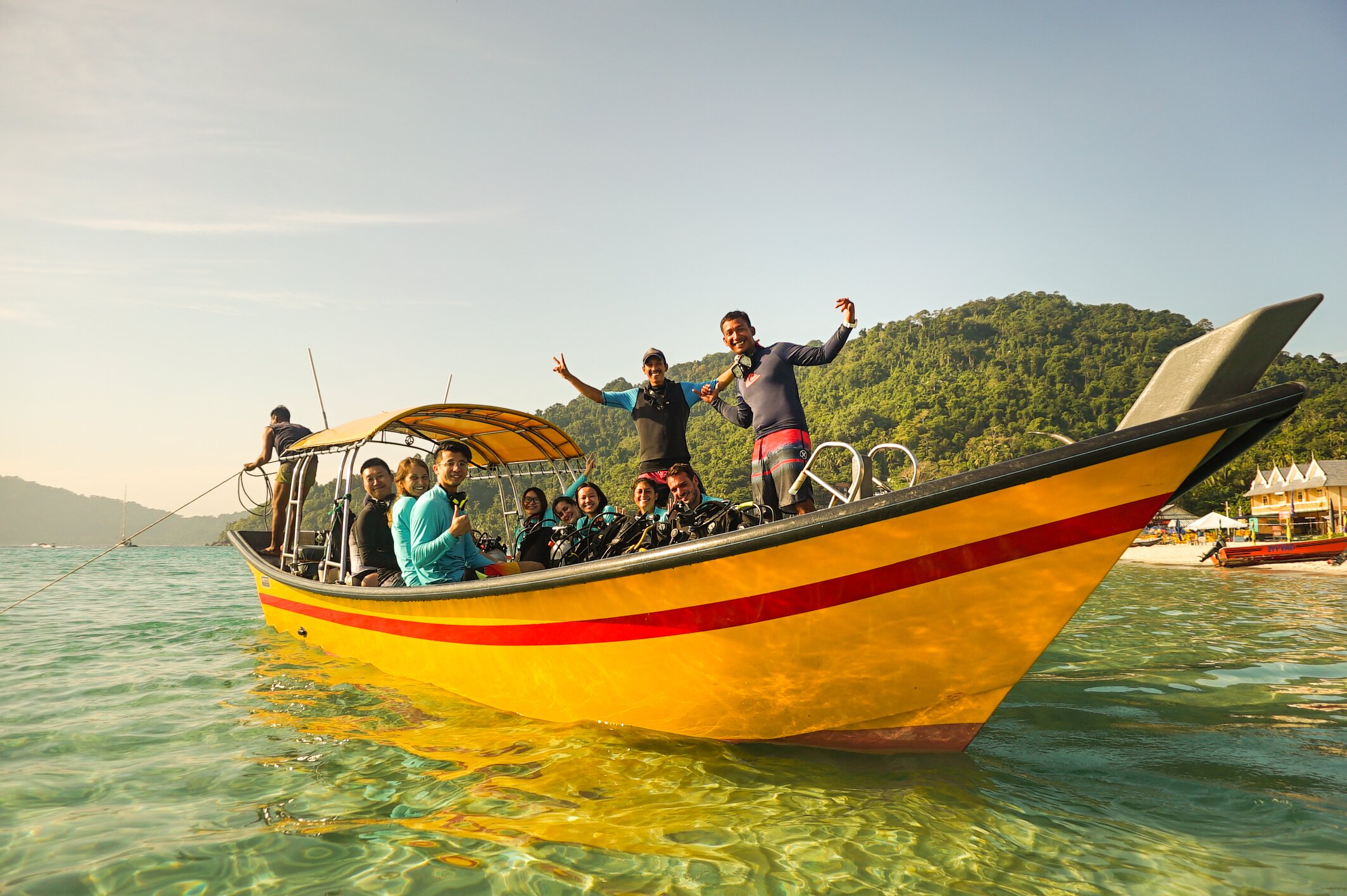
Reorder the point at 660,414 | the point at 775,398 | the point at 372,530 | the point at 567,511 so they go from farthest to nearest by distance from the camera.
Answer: the point at 567,511
the point at 372,530
the point at 660,414
the point at 775,398

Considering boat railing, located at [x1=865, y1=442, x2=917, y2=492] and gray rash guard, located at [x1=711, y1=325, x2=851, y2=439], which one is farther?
gray rash guard, located at [x1=711, y1=325, x2=851, y2=439]

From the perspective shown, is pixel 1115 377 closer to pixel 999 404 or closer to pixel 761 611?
pixel 999 404

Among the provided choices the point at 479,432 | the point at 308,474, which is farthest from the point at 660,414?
the point at 308,474

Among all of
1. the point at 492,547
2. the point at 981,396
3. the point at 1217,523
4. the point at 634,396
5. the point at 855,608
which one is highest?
the point at 981,396

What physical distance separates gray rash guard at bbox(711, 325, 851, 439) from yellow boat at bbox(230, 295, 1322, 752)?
97 cm

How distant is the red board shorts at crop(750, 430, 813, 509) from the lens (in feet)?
14.0

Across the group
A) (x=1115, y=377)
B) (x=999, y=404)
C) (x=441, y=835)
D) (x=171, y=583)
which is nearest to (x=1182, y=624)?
(x=441, y=835)

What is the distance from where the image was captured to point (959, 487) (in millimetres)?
2826

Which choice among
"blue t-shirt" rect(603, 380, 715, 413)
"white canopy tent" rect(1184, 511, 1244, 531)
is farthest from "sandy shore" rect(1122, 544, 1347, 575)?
"blue t-shirt" rect(603, 380, 715, 413)

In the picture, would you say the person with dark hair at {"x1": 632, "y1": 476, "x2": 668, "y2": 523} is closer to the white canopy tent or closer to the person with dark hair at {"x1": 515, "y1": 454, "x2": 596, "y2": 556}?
the person with dark hair at {"x1": 515, "y1": 454, "x2": 596, "y2": 556}

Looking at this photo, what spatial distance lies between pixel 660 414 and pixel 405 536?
211cm

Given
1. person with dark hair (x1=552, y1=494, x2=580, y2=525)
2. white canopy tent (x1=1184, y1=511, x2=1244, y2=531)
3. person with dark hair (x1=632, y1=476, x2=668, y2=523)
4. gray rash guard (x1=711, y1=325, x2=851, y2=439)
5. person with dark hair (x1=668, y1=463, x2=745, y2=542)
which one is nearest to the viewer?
person with dark hair (x1=668, y1=463, x2=745, y2=542)

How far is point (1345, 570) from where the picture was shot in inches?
846

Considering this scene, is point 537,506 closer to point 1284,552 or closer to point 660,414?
point 660,414
